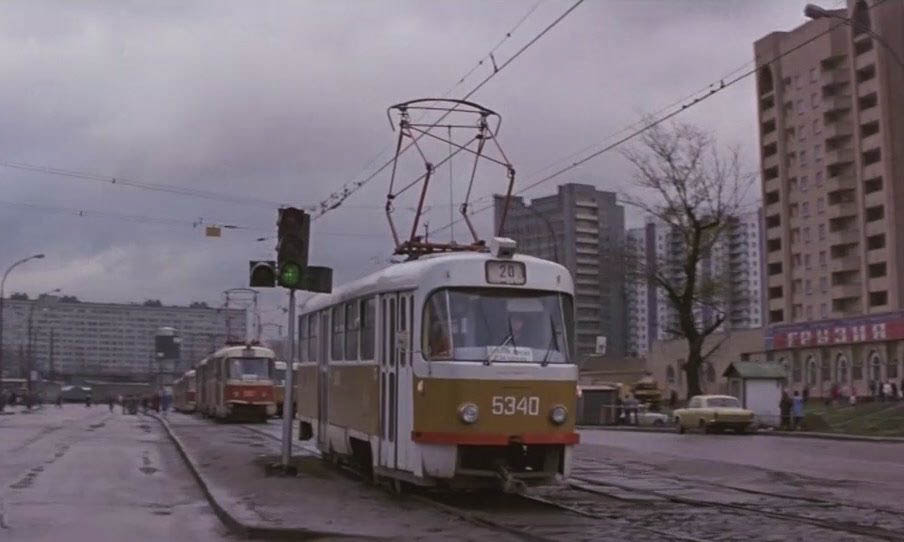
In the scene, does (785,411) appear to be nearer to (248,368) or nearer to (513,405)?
(248,368)

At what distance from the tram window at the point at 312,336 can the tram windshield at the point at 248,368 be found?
81.0ft

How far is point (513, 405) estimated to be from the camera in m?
13.7

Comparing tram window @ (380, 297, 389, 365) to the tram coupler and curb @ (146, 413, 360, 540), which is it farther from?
curb @ (146, 413, 360, 540)

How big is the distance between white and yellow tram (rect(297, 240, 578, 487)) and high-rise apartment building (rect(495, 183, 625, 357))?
22.5 m

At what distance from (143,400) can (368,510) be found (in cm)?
7524

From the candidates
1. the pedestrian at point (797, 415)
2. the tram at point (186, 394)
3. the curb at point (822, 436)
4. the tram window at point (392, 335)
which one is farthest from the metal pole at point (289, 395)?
the tram at point (186, 394)

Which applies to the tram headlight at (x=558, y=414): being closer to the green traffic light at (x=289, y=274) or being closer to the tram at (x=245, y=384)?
the green traffic light at (x=289, y=274)

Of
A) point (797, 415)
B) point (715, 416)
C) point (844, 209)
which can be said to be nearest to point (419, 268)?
point (715, 416)

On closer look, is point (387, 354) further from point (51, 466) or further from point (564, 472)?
point (51, 466)

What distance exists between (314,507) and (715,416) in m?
31.1

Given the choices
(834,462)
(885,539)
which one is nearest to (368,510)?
(885,539)

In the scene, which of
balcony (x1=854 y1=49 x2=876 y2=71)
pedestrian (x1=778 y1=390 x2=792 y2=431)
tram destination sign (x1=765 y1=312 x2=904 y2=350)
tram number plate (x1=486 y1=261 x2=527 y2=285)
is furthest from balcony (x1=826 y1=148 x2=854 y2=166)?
tram number plate (x1=486 y1=261 x2=527 y2=285)

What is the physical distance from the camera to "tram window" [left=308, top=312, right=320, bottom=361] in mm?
20402

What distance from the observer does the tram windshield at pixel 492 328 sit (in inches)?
548
